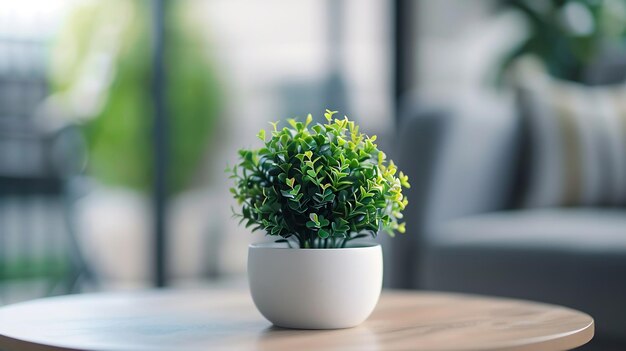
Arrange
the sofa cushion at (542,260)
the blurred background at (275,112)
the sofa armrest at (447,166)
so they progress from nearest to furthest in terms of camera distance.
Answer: the sofa cushion at (542,260) → the sofa armrest at (447,166) → the blurred background at (275,112)

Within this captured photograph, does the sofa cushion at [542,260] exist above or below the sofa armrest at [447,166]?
below

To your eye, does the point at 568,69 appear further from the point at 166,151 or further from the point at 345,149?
the point at 345,149

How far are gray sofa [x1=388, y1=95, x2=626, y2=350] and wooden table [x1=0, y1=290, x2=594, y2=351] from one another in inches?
18.5

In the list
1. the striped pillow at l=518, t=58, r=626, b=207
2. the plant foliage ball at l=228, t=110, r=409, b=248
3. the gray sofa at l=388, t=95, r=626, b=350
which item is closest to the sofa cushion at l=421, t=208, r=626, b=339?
the gray sofa at l=388, t=95, r=626, b=350

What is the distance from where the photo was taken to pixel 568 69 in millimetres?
3193

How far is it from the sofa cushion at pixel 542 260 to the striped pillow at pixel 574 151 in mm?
103

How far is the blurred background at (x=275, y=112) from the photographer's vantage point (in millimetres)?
2002

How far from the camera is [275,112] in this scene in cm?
336

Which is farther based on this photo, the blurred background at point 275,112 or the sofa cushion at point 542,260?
the blurred background at point 275,112


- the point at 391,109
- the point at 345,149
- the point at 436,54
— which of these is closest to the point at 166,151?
the point at 391,109

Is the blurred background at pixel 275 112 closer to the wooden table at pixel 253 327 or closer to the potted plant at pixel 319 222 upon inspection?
the wooden table at pixel 253 327

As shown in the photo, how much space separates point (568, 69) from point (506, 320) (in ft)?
7.98

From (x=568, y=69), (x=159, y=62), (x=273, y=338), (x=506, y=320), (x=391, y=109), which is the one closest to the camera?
(x=273, y=338)

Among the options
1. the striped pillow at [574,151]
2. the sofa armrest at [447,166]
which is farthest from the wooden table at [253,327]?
the striped pillow at [574,151]
